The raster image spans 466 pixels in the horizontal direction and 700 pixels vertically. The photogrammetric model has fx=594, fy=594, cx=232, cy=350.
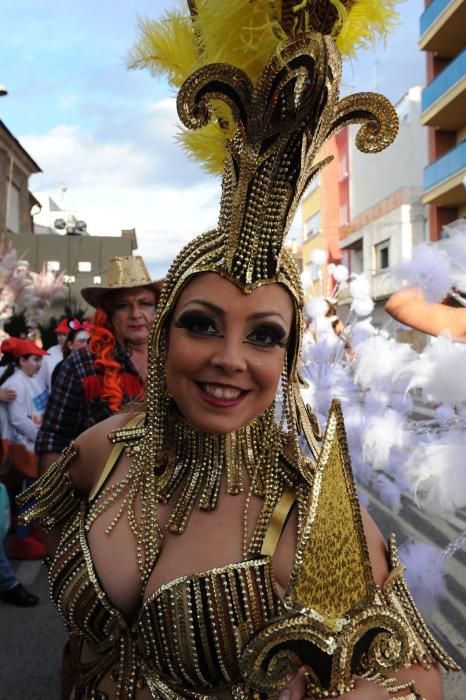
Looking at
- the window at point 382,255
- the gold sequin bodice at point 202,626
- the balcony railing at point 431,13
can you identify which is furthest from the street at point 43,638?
the window at point 382,255

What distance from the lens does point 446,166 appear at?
59.5ft

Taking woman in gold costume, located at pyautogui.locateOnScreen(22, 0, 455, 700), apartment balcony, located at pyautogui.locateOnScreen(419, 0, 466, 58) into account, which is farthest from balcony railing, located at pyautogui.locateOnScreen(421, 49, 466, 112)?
woman in gold costume, located at pyautogui.locateOnScreen(22, 0, 455, 700)

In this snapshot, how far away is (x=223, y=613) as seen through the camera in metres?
1.17

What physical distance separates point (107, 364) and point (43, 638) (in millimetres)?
1718

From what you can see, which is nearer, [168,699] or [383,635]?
[383,635]

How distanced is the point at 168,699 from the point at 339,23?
4.78 ft

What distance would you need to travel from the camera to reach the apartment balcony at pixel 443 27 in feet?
55.0

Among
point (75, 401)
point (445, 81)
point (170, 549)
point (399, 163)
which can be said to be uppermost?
point (445, 81)

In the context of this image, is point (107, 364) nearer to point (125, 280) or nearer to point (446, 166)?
point (125, 280)

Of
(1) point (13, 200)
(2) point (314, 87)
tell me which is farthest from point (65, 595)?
(1) point (13, 200)

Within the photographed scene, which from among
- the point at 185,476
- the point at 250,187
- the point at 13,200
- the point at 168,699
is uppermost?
the point at 13,200

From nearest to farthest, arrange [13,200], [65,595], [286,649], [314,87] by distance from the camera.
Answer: [286,649] < [314,87] < [65,595] < [13,200]

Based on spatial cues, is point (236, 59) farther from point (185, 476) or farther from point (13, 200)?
point (13, 200)

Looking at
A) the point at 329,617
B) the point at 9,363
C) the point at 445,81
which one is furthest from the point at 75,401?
the point at 445,81
